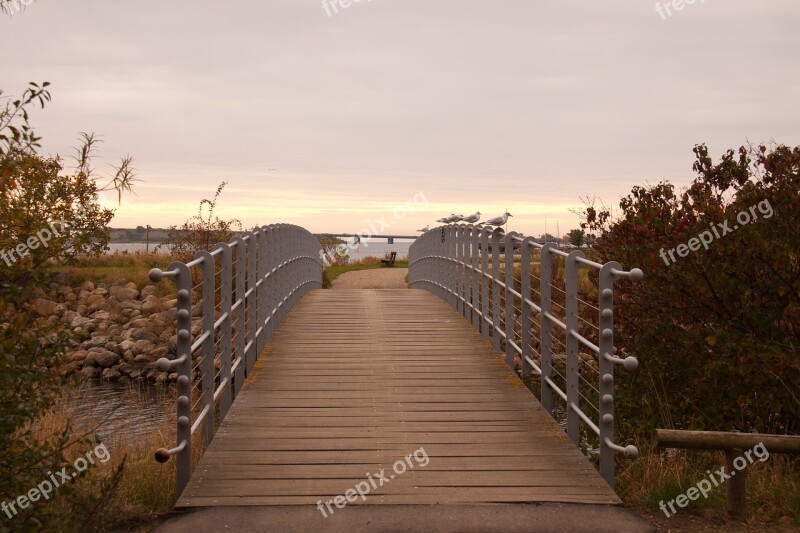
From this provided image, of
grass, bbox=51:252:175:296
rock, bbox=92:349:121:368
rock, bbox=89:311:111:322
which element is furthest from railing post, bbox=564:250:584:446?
grass, bbox=51:252:175:296

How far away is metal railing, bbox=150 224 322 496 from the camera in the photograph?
5.70 meters

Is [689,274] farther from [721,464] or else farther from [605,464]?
[605,464]

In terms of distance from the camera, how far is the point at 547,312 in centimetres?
772

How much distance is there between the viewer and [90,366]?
19.6 m

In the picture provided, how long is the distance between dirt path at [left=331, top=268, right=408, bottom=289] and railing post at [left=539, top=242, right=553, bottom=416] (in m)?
18.2

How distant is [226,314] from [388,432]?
1.69 metres

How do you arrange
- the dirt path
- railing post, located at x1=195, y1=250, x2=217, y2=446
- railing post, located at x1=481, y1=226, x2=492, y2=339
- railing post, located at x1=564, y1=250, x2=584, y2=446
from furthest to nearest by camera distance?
the dirt path
railing post, located at x1=481, y1=226, x2=492, y2=339
railing post, located at x1=564, y1=250, x2=584, y2=446
railing post, located at x1=195, y1=250, x2=217, y2=446

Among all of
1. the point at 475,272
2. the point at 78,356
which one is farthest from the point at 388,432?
the point at 78,356

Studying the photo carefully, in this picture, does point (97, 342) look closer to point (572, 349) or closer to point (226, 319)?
point (226, 319)

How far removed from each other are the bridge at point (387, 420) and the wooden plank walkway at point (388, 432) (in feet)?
0.06

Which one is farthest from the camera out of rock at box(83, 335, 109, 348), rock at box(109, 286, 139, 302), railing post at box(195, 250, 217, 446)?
rock at box(109, 286, 139, 302)

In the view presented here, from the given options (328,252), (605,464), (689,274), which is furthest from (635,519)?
(328,252)

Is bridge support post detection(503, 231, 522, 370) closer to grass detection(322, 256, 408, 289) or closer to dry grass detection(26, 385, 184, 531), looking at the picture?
dry grass detection(26, 385, 184, 531)

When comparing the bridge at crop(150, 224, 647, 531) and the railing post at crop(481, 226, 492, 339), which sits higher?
the railing post at crop(481, 226, 492, 339)
